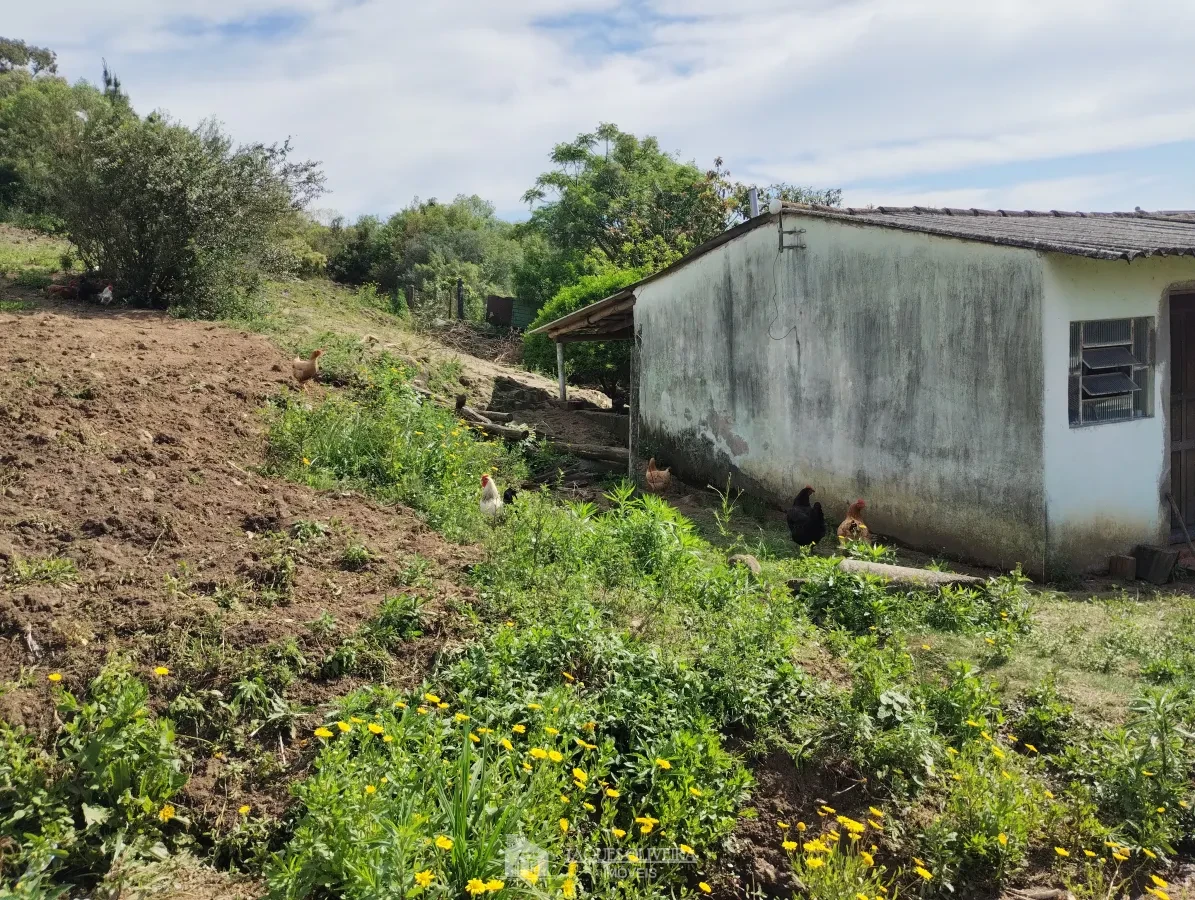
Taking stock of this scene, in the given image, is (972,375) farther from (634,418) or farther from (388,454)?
(388,454)

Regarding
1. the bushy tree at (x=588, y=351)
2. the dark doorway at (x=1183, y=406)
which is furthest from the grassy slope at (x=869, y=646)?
the bushy tree at (x=588, y=351)

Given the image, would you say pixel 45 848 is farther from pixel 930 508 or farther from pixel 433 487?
pixel 930 508

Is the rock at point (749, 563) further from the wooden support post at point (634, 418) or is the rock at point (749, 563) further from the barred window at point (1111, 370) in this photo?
the wooden support post at point (634, 418)

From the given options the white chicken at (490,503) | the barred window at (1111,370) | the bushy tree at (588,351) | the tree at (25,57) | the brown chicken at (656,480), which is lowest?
the brown chicken at (656,480)

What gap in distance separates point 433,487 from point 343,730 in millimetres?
4674

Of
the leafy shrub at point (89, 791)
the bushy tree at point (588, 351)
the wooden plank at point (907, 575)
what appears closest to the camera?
the leafy shrub at point (89, 791)

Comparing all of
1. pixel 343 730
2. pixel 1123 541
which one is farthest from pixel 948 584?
pixel 343 730

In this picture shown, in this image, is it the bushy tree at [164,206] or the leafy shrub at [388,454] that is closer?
the leafy shrub at [388,454]

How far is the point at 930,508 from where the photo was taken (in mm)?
9969

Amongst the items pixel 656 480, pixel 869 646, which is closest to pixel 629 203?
pixel 656 480

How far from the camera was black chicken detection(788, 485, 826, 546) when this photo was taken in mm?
9844

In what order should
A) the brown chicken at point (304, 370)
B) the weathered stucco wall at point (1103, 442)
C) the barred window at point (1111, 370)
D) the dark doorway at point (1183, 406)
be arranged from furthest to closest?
the brown chicken at point (304, 370), the dark doorway at point (1183, 406), the barred window at point (1111, 370), the weathered stucco wall at point (1103, 442)

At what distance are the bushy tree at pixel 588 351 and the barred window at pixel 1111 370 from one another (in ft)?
34.3

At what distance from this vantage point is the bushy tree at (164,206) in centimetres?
1412
